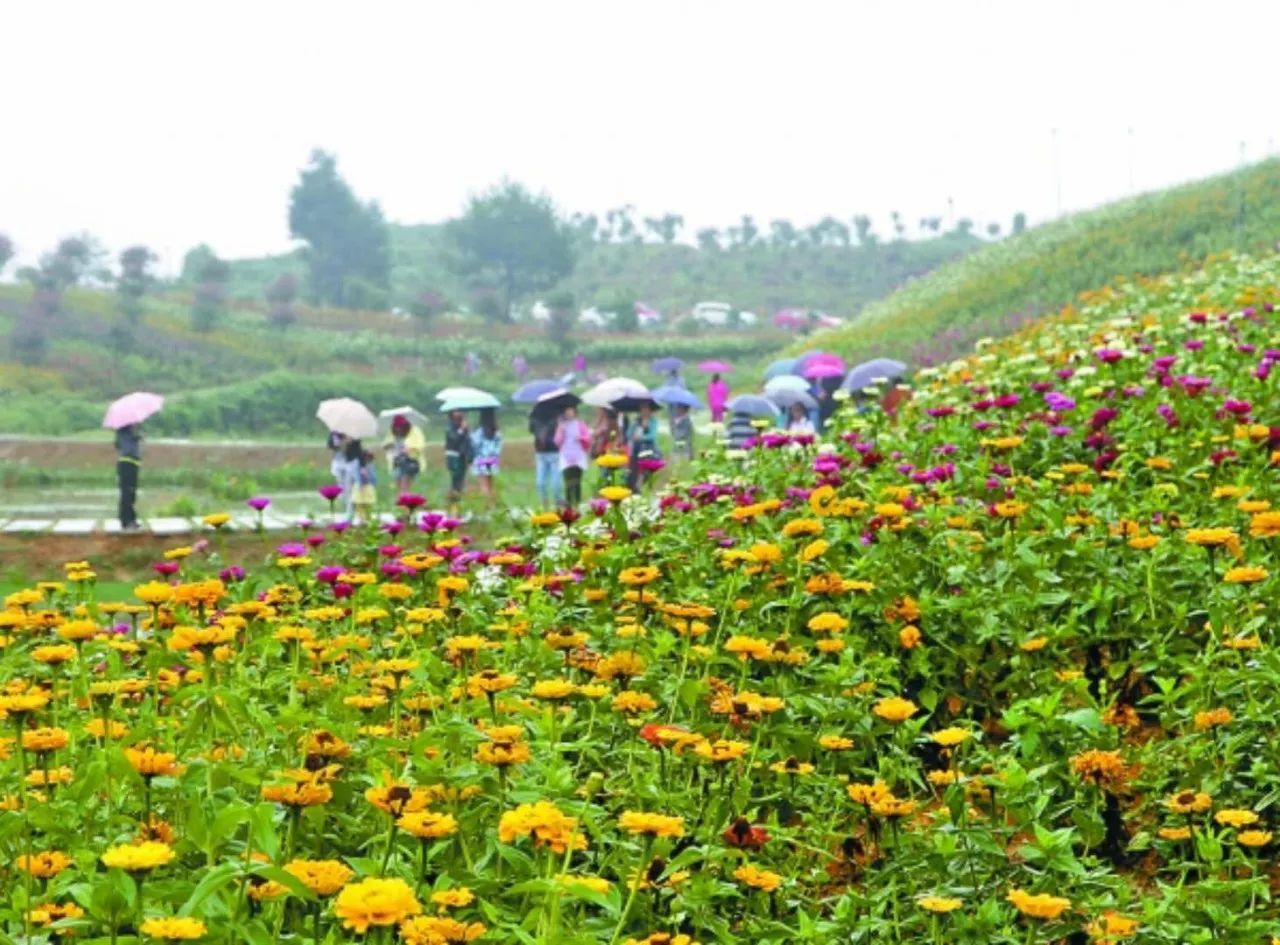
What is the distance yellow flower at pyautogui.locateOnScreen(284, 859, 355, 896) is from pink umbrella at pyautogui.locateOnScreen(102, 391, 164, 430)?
1041cm

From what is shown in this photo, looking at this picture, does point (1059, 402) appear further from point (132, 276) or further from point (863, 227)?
point (863, 227)

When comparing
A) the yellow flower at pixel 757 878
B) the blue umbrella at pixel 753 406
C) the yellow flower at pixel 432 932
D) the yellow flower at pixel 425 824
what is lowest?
the yellow flower at pixel 757 878

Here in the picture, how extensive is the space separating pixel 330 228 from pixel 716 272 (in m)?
22.9

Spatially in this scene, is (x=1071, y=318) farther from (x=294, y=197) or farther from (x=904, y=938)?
(x=294, y=197)

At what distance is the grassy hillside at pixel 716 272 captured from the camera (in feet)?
222

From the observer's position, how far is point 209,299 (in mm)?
41781

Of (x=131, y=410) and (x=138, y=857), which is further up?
(x=131, y=410)

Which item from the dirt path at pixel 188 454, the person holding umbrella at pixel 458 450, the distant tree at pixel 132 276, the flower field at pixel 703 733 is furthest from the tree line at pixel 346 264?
the flower field at pixel 703 733

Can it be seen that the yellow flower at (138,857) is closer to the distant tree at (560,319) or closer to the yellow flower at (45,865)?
the yellow flower at (45,865)

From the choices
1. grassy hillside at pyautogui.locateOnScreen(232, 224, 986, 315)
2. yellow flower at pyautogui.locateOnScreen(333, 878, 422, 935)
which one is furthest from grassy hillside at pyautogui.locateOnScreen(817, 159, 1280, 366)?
grassy hillside at pyautogui.locateOnScreen(232, 224, 986, 315)

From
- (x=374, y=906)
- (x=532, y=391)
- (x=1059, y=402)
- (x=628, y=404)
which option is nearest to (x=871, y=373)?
(x=628, y=404)

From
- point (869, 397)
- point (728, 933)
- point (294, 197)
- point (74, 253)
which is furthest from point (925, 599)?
point (294, 197)

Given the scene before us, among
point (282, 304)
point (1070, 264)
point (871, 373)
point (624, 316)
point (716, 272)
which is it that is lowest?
point (871, 373)

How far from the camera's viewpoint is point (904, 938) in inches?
105
